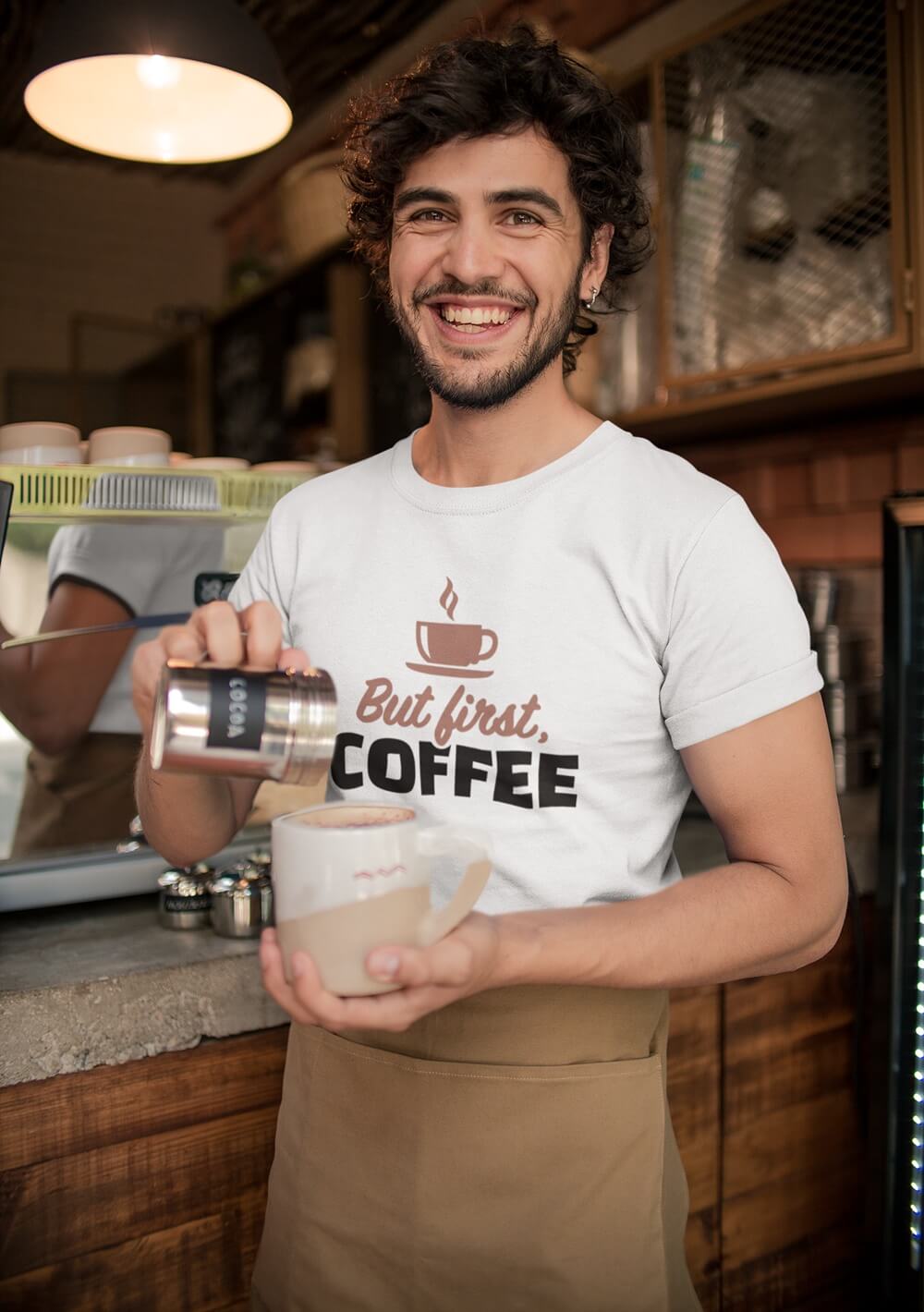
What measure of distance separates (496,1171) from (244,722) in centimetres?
47

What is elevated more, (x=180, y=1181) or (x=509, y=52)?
(x=509, y=52)

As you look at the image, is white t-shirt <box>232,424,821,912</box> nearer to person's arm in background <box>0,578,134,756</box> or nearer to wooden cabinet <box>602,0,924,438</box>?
person's arm in background <box>0,578,134,756</box>

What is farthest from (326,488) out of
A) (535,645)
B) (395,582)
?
(535,645)

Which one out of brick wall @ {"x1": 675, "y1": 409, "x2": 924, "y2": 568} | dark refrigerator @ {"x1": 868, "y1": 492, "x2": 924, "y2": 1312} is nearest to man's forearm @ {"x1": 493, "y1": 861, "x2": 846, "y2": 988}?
dark refrigerator @ {"x1": 868, "y1": 492, "x2": 924, "y2": 1312}

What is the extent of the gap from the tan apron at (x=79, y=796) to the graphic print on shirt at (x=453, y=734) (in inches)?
16.8

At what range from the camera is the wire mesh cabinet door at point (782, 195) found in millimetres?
1540

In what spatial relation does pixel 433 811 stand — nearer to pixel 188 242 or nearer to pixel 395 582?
pixel 395 582

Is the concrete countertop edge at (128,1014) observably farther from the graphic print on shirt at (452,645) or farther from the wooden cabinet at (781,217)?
the wooden cabinet at (781,217)

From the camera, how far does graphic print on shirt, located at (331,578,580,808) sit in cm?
90

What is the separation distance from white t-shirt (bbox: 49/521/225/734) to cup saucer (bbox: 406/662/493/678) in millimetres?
467

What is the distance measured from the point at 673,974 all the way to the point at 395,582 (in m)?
0.41

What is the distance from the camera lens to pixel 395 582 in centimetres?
98

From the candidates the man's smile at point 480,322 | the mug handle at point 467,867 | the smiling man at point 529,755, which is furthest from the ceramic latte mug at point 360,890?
the man's smile at point 480,322

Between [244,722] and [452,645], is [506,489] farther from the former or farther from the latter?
[244,722]
